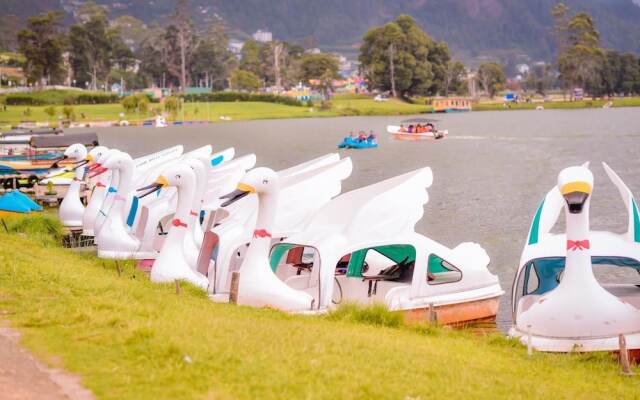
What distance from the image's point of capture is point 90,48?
563 feet

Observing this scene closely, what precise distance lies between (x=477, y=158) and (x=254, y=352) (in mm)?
57337

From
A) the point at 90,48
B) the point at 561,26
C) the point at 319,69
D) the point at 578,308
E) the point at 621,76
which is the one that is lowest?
the point at 578,308

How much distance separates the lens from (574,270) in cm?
1218

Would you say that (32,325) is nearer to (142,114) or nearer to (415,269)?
(415,269)

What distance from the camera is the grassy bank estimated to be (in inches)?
324

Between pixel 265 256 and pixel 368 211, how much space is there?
173 centimetres

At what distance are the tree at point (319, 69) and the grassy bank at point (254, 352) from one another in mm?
169486

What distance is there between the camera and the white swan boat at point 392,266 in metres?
14.7

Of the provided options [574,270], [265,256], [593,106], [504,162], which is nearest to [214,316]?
[265,256]

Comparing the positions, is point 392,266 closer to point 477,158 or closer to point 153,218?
point 153,218

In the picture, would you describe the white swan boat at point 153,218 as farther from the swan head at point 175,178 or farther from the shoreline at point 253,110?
the shoreline at point 253,110

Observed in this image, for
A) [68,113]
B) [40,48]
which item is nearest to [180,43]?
[40,48]

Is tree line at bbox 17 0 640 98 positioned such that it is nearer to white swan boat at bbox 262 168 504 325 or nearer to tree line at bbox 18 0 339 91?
tree line at bbox 18 0 339 91

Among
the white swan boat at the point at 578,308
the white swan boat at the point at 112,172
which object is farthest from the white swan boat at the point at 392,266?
the white swan boat at the point at 112,172
